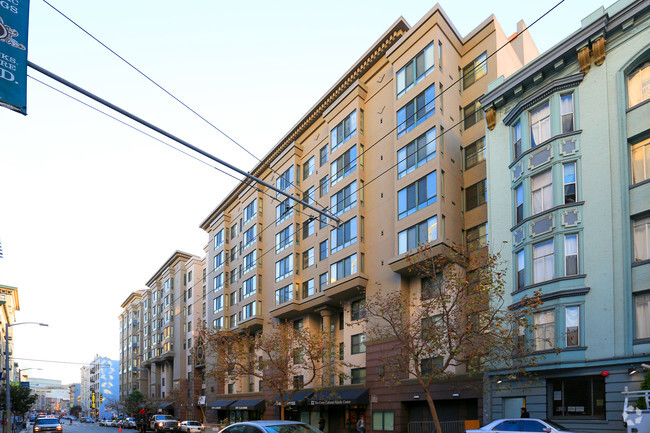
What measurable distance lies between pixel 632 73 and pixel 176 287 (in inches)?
2990

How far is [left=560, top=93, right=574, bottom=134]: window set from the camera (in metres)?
27.1

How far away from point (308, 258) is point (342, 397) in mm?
13290

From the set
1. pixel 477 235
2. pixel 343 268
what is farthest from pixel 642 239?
pixel 343 268

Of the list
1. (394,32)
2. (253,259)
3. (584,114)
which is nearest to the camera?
(584,114)

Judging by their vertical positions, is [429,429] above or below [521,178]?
below

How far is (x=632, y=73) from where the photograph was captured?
25.2 metres

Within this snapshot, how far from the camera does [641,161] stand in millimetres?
24297

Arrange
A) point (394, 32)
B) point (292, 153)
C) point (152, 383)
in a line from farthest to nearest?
1. point (152, 383)
2. point (292, 153)
3. point (394, 32)

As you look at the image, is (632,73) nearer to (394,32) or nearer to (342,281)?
(394,32)

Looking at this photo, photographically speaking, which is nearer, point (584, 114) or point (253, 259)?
point (584, 114)

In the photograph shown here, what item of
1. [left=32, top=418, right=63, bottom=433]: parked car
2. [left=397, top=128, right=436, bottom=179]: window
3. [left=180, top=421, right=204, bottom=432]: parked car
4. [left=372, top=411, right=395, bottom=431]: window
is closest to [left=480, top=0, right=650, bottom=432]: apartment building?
[left=397, top=128, right=436, bottom=179]: window

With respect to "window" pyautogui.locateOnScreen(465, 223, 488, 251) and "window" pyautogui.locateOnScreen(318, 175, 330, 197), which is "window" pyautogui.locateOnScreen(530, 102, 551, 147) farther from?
"window" pyautogui.locateOnScreen(318, 175, 330, 197)

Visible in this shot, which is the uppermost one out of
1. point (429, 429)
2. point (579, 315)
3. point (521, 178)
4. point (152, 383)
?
point (521, 178)

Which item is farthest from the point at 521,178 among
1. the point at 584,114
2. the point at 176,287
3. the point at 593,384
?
the point at 176,287
